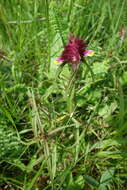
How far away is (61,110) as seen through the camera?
1337 millimetres

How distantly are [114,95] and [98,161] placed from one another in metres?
0.38

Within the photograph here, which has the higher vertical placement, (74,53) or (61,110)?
(74,53)

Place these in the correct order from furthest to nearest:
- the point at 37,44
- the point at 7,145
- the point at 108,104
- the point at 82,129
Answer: the point at 37,44 → the point at 108,104 → the point at 82,129 → the point at 7,145

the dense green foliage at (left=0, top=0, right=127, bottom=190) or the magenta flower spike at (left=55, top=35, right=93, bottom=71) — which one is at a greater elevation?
the magenta flower spike at (left=55, top=35, right=93, bottom=71)

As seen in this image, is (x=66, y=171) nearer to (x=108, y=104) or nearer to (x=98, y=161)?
(x=98, y=161)

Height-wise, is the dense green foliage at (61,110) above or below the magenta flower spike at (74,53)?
below

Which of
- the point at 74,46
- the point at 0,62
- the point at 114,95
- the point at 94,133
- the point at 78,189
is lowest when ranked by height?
the point at 78,189

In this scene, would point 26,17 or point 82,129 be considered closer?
point 82,129

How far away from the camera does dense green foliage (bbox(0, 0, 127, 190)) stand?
110cm

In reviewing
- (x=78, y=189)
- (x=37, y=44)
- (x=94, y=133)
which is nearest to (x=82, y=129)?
(x=94, y=133)

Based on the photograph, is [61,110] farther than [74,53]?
Yes

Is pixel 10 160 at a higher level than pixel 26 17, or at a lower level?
lower

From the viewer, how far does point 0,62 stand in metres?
1.51

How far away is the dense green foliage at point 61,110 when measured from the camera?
1.10m
